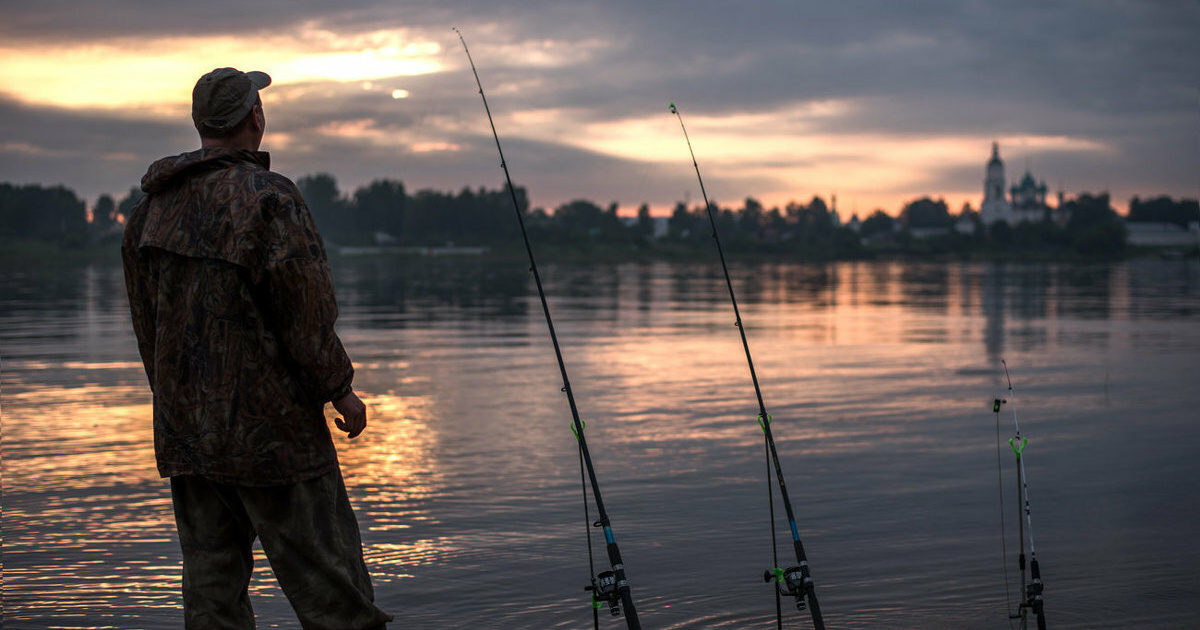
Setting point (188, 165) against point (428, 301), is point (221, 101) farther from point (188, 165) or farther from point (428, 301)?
point (428, 301)

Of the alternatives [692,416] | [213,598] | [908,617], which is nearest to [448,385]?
[692,416]

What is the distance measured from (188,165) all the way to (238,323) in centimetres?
46

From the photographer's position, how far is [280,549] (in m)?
3.10

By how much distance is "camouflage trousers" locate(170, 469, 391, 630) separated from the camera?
3.10 metres

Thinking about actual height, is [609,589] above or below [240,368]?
below

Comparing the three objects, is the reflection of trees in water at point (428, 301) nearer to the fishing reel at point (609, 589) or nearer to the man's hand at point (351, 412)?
the fishing reel at point (609, 589)

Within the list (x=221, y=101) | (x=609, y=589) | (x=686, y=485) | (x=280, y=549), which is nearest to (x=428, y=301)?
(x=686, y=485)

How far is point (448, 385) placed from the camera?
45.0 ft

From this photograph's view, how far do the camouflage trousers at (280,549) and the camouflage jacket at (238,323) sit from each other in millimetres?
86

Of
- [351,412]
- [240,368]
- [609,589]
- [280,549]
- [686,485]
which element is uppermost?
[240,368]

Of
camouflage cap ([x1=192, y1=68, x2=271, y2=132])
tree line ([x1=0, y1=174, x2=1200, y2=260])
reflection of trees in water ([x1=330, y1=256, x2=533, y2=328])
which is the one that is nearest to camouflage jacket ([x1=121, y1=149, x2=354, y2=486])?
camouflage cap ([x1=192, y1=68, x2=271, y2=132])

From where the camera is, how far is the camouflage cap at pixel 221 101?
125 inches

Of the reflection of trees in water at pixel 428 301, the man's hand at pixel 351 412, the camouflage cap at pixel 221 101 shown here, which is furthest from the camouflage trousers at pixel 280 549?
the reflection of trees in water at pixel 428 301

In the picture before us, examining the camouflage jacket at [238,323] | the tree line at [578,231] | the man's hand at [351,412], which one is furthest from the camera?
the tree line at [578,231]
